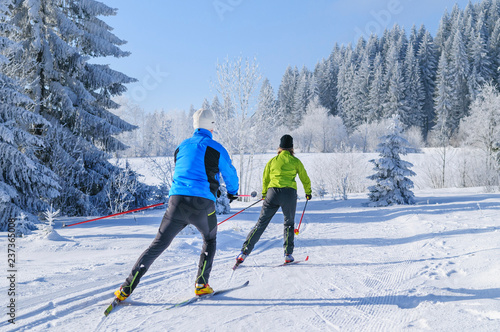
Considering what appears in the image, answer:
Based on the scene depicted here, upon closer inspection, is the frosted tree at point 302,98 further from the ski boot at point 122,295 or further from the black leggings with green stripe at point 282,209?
the ski boot at point 122,295

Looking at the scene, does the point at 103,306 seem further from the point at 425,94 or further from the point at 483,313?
the point at 425,94

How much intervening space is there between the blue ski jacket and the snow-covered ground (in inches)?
46.1

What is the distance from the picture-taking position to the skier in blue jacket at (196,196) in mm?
3037

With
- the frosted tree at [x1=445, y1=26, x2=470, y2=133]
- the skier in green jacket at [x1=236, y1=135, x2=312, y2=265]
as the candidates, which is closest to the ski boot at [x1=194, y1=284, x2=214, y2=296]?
the skier in green jacket at [x1=236, y1=135, x2=312, y2=265]

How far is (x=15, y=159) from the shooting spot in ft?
22.6

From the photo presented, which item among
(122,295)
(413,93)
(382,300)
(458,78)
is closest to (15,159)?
(122,295)

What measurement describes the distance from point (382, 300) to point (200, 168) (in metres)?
2.37

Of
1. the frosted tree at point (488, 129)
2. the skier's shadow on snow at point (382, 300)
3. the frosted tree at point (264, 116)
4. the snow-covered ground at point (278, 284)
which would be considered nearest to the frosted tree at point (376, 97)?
the frosted tree at point (488, 129)

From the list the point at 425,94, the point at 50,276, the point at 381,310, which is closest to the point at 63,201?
the point at 50,276

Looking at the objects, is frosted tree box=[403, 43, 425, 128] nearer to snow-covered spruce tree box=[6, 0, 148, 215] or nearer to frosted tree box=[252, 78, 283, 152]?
frosted tree box=[252, 78, 283, 152]

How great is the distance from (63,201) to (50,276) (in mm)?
7225

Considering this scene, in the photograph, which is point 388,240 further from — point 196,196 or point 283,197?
point 196,196

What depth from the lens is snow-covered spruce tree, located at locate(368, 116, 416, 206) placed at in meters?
13.1

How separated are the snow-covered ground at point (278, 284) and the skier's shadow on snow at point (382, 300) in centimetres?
1
